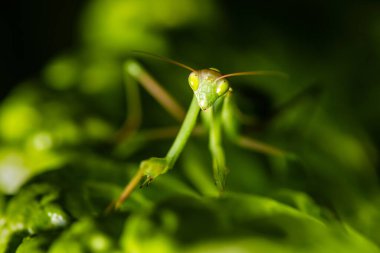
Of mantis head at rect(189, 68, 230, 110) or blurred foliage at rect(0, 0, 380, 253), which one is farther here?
mantis head at rect(189, 68, 230, 110)

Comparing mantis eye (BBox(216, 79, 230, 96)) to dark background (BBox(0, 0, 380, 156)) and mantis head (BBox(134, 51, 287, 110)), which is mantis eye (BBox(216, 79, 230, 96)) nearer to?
mantis head (BBox(134, 51, 287, 110))

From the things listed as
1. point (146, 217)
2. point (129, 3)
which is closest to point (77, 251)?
point (146, 217)

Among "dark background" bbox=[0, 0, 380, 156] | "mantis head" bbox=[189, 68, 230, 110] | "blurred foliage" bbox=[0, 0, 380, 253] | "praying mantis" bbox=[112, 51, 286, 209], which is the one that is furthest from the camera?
"dark background" bbox=[0, 0, 380, 156]

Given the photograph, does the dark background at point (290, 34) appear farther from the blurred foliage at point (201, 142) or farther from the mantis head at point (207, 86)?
the mantis head at point (207, 86)

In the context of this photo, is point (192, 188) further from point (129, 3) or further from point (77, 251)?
point (129, 3)

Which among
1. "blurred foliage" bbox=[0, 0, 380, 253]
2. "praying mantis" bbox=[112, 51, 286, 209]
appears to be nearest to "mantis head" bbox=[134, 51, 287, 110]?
"praying mantis" bbox=[112, 51, 286, 209]

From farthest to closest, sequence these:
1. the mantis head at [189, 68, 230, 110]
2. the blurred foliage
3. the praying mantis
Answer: the mantis head at [189, 68, 230, 110], the praying mantis, the blurred foliage
